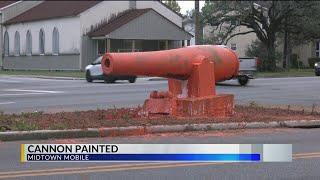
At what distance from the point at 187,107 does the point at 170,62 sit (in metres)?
1.21

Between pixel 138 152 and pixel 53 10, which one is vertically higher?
pixel 53 10

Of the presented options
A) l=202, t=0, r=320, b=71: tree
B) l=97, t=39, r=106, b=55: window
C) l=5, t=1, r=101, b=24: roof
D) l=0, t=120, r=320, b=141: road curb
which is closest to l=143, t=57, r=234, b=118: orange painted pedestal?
l=0, t=120, r=320, b=141: road curb

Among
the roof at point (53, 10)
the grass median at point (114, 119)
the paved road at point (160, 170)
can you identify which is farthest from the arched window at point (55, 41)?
the paved road at point (160, 170)

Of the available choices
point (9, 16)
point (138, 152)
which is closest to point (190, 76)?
point (138, 152)

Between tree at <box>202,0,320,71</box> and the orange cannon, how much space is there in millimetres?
34625

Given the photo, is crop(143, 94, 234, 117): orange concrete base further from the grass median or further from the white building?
the white building

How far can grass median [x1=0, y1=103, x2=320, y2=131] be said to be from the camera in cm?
1253

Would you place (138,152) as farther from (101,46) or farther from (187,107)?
(101,46)

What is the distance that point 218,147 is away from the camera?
6691mm

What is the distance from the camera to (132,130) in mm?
12367

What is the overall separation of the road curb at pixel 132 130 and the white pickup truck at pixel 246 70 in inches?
634

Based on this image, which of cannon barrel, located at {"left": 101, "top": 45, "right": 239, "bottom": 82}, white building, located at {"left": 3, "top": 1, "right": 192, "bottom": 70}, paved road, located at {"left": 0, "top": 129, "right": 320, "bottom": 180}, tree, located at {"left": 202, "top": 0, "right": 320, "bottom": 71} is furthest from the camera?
white building, located at {"left": 3, "top": 1, "right": 192, "bottom": 70}

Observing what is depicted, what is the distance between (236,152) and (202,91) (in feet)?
23.7

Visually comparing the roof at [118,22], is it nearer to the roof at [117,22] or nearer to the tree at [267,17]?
the roof at [117,22]
